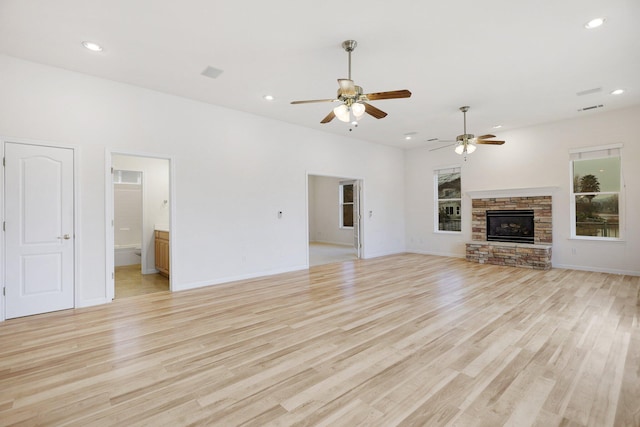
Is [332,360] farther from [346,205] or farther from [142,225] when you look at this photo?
[346,205]

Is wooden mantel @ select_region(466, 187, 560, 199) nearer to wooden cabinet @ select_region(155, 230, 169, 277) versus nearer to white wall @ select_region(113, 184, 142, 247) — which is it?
wooden cabinet @ select_region(155, 230, 169, 277)

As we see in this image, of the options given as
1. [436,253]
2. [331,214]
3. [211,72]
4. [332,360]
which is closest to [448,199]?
[436,253]

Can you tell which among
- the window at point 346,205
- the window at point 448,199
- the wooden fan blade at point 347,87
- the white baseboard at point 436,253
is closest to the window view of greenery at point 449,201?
the window at point 448,199

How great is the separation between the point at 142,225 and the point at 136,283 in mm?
1328

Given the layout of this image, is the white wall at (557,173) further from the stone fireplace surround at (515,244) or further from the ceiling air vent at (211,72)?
the ceiling air vent at (211,72)

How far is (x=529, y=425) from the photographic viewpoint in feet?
5.63

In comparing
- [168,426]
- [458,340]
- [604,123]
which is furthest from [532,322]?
[604,123]

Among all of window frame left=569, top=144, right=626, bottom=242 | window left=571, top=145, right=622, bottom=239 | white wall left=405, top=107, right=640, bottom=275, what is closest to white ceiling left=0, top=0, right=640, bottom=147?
white wall left=405, top=107, right=640, bottom=275

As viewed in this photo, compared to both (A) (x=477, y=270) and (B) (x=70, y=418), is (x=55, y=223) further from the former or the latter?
(A) (x=477, y=270)

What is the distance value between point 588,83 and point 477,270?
3.64 meters

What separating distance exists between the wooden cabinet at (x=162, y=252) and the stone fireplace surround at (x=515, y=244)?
22.2ft

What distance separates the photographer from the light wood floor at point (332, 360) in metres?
1.85

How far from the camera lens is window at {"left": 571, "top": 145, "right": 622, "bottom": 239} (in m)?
5.83

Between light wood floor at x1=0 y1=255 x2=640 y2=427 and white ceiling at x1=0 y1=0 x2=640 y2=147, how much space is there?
312 centimetres
